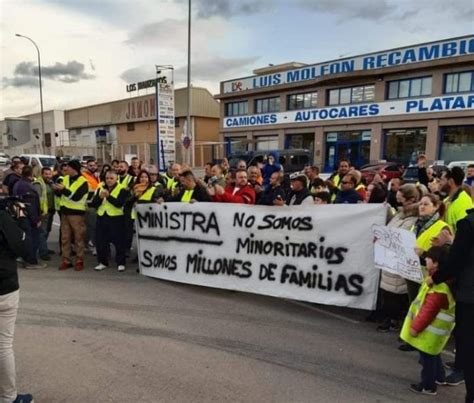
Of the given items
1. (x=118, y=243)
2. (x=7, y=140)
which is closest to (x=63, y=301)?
(x=118, y=243)

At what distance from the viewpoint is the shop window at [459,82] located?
22750mm

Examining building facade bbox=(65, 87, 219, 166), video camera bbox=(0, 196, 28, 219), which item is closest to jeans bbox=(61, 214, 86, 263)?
video camera bbox=(0, 196, 28, 219)

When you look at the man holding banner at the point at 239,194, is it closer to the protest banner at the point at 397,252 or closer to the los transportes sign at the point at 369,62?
the protest banner at the point at 397,252

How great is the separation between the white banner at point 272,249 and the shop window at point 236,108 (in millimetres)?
30959

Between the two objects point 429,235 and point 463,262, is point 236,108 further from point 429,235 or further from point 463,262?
point 463,262

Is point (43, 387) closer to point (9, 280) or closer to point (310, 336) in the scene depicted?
point (9, 280)

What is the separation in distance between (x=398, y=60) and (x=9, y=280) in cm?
2726

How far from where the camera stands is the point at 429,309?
3.14m

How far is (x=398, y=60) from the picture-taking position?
84.5 feet

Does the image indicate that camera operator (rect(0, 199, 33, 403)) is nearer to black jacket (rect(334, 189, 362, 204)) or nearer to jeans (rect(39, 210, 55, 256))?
black jacket (rect(334, 189, 362, 204))

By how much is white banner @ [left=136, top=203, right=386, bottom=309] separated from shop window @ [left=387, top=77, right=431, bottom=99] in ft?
76.1

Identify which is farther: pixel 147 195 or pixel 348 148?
pixel 348 148

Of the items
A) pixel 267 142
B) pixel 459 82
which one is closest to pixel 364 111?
pixel 459 82

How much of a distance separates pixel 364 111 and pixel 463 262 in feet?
87.1
